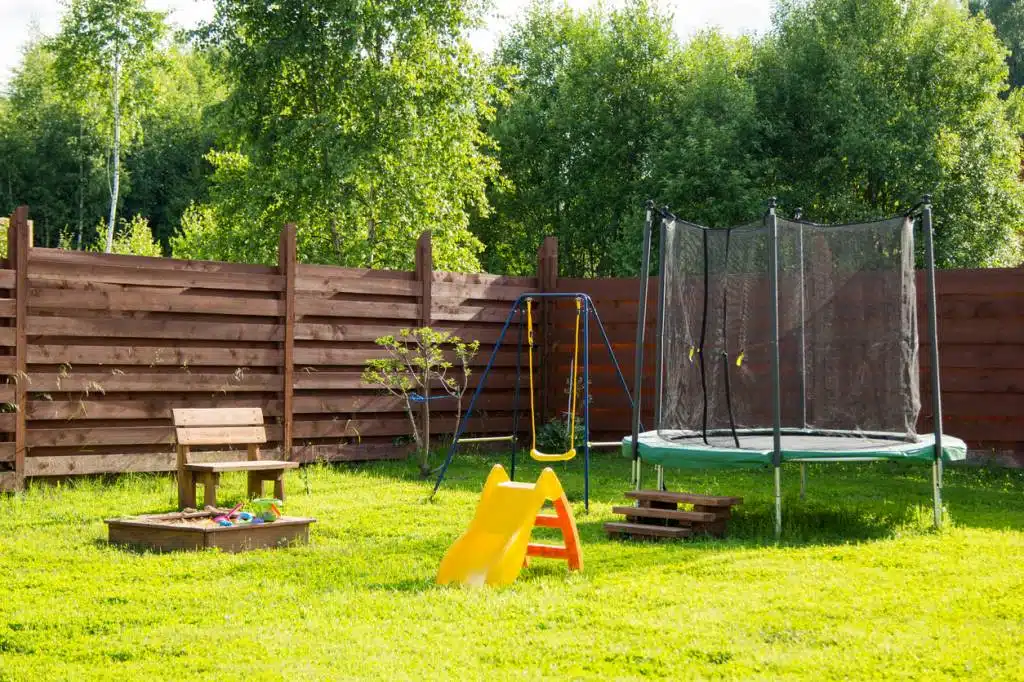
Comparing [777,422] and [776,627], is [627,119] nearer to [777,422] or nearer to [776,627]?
[777,422]

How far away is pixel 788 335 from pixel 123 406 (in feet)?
16.1

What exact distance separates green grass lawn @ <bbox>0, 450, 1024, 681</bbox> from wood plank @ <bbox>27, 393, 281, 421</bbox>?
0.86 m

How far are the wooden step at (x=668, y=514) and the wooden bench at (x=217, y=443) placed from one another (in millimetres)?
2307

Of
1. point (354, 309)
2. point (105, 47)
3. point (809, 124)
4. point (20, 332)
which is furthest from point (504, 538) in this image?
point (105, 47)

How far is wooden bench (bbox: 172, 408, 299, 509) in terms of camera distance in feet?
23.0

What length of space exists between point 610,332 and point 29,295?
535 centimetres

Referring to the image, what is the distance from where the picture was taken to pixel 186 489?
281 inches

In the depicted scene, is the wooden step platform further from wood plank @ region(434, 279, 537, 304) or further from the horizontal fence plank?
wood plank @ region(434, 279, 537, 304)

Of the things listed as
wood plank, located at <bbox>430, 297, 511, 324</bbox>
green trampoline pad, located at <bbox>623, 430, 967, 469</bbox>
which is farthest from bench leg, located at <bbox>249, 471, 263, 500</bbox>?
wood plank, located at <bbox>430, 297, 511, 324</bbox>

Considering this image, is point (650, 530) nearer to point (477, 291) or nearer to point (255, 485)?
point (255, 485)

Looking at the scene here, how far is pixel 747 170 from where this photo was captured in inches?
806

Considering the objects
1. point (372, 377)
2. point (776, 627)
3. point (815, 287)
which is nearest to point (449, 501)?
point (372, 377)

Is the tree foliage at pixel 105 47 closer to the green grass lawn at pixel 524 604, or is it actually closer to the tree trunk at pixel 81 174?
the tree trunk at pixel 81 174

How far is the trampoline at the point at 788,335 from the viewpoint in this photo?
716 cm
